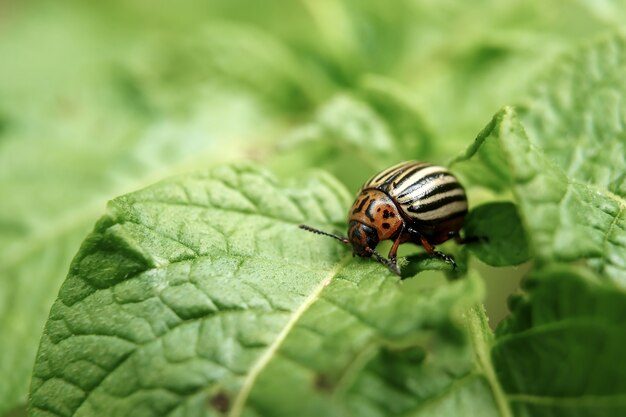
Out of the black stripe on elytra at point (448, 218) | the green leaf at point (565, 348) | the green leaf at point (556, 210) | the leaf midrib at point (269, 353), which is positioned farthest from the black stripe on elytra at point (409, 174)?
the green leaf at point (565, 348)

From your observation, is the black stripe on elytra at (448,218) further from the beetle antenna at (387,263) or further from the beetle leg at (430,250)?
the beetle antenna at (387,263)

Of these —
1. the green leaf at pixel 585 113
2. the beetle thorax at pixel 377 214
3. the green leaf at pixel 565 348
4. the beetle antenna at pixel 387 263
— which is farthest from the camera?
the beetle thorax at pixel 377 214

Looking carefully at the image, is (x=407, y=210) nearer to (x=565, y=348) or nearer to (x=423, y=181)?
(x=423, y=181)

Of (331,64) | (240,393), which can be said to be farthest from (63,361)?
(331,64)

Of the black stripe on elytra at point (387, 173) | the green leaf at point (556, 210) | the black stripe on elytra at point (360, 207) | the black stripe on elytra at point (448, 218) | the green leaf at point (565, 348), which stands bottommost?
the green leaf at point (565, 348)

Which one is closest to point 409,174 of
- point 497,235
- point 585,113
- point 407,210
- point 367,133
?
point 407,210

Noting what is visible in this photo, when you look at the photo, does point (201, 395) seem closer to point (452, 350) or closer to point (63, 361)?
point (63, 361)
